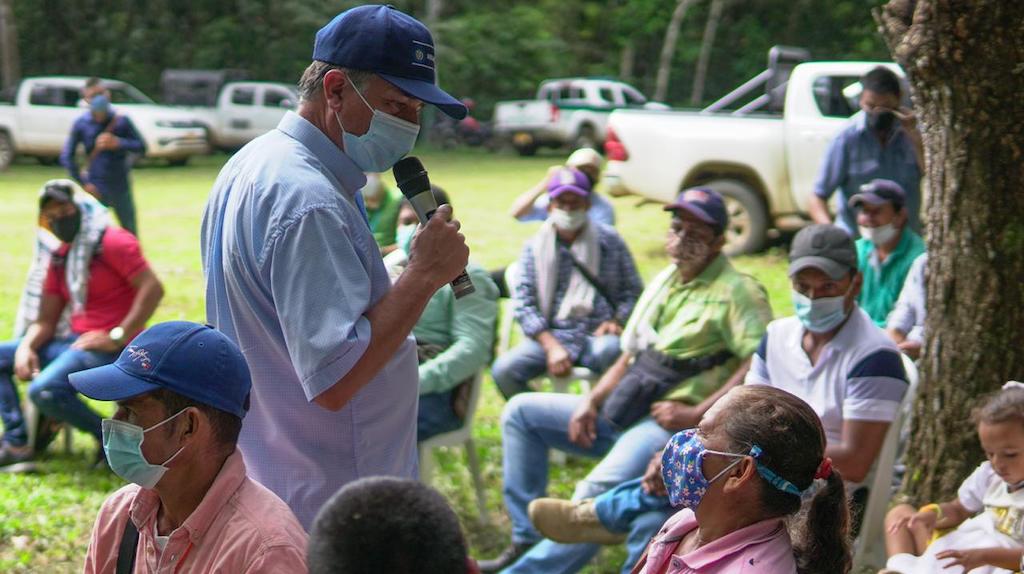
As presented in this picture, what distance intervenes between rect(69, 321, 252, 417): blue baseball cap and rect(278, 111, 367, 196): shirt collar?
0.49m

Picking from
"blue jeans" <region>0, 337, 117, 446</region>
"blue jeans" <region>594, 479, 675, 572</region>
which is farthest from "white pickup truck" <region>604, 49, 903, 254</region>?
"blue jeans" <region>594, 479, 675, 572</region>

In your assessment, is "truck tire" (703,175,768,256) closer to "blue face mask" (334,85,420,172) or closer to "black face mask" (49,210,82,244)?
"black face mask" (49,210,82,244)

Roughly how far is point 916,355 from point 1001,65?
1862 mm

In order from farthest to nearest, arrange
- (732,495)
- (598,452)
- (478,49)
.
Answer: (478,49) < (598,452) < (732,495)

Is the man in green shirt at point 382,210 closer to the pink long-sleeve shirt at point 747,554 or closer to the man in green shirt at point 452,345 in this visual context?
the man in green shirt at point 452,345

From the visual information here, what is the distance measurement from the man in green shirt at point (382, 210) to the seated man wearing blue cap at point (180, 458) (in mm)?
4755

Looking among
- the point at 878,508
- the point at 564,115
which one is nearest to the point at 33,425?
the point at 878,508

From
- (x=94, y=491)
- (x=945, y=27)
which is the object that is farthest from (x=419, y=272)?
(x=94, y=491)

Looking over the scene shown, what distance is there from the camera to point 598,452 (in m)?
5.74

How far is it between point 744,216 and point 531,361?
22.9ft

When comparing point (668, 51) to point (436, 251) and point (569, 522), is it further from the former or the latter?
point (436, 251)

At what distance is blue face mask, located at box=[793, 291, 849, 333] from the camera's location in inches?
185

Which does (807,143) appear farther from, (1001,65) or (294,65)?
(294,65)

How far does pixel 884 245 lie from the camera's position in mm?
6777
